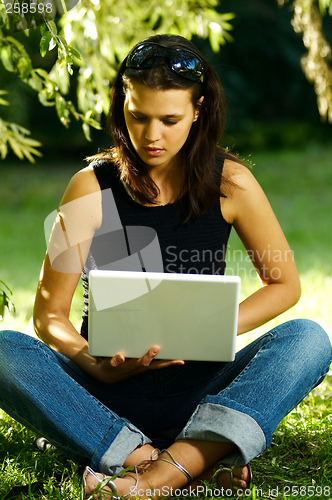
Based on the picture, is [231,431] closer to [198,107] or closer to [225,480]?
[225,480]

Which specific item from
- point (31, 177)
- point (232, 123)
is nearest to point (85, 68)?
point (31, 177)

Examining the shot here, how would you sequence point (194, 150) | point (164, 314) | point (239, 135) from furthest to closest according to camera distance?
point (239, 135) < point (194, 150) < point (164, 314)

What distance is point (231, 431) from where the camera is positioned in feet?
4.89

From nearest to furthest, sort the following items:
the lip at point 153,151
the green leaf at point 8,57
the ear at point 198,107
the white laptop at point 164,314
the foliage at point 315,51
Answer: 1. the white laptop at point 164,314
2. the lip at point 153,151
3. the ear at point 198,107
4. the green leaf at point 8,57
5. the foliage at point 315,51

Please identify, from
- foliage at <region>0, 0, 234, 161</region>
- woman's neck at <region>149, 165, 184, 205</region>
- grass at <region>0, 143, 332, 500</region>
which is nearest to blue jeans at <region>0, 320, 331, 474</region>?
grass at <region>0, 143, 332, 500</region>

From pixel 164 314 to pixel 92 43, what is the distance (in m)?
1.58

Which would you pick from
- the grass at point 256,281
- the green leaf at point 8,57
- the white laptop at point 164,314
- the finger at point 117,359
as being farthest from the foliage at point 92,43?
the grass at point 256,281

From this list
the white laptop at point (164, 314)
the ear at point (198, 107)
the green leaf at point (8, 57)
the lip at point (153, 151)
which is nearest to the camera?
the white laptop at point (164, 314)

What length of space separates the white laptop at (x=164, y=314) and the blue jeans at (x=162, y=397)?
0.17 metres

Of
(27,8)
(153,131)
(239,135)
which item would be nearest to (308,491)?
(153,131)

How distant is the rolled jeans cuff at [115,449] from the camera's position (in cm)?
152

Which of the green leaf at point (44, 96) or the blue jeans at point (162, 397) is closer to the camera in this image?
the blue jeans at point (162, 397)

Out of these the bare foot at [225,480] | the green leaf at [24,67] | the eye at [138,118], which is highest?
the green leaf at [24,67]

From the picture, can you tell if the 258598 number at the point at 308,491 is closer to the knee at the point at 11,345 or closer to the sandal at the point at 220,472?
the sandal at the point at 220,472
